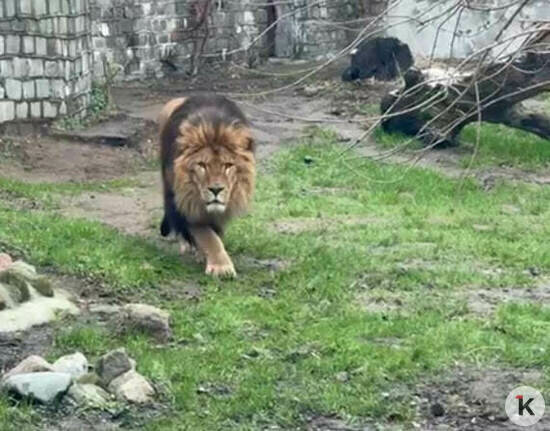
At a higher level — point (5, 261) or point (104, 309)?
point (5, 261)

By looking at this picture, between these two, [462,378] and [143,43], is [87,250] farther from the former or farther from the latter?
[143,43]

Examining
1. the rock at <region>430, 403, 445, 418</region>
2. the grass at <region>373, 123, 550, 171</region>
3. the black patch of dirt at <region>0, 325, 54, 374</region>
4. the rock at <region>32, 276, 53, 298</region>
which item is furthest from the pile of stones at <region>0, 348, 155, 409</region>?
the grass at <region>373, 123, 550, 171</region>

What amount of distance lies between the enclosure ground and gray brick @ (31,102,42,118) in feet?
1.14

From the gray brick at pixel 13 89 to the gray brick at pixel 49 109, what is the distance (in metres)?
0.39

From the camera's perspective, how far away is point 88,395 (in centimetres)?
668

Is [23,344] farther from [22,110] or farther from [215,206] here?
[22,110]

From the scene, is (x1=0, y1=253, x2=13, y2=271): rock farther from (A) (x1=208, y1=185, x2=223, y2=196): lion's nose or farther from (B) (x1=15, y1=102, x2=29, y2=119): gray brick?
(B) (x1=15, y1=102, x2=29, y2=119): gray brick

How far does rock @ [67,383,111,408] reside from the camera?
21.7ft

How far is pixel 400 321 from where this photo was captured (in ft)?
27.0

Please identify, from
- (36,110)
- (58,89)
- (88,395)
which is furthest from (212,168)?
(58,89)

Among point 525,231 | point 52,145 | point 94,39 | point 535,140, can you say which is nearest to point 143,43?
point 94,39

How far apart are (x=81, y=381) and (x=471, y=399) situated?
180 centimetres

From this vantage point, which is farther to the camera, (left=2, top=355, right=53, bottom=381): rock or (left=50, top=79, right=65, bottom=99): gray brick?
(left=50, top=79, right=65, bottom=99): gray brick

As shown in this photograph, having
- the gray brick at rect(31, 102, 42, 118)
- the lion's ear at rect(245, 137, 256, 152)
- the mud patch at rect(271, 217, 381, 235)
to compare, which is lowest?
the mud patch at rect(271, 217, 381, 235)
